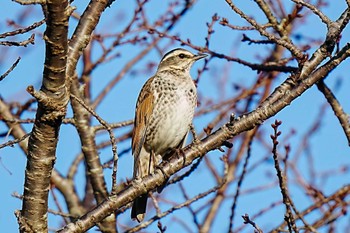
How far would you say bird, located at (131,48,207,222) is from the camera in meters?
6.17

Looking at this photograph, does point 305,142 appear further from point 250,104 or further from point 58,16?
point 58,16

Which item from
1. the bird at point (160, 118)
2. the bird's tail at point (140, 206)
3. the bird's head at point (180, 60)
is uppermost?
the bird's head at point (180, 60)

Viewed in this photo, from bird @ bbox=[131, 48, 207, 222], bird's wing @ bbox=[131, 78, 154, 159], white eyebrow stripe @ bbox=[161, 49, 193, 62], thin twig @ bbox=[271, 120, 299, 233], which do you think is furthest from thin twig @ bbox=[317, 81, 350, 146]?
white eyebrow stripe @ bbox=[161, 49, 193, 62]

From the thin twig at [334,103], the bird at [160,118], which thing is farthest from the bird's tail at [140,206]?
the thin twig at [334,103]

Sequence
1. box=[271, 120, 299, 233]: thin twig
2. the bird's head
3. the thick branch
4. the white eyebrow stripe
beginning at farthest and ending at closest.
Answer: the white eyebrow stripe, the bird's head, box=[271, 120, 299, 233]: thin twig, the thick branch

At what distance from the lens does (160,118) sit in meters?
6.26

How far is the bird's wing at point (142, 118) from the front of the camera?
20.3 feet

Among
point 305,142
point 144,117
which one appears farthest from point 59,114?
point 305,142

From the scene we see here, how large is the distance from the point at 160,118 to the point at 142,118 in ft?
0.58

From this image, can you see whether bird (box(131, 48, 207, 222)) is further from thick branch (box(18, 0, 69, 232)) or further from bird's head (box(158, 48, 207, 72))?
thick branch (box(18, 0, 69, 232))

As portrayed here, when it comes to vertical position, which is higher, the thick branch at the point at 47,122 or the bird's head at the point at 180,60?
the bird's head at the point at 180,60

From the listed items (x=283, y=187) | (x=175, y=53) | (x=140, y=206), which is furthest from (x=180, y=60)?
(x=283, y=187)

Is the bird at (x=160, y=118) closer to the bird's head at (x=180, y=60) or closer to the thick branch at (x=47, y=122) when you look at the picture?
the bird's head at (x=180, y=60)

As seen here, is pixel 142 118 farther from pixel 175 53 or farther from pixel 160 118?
pixel 175 53
